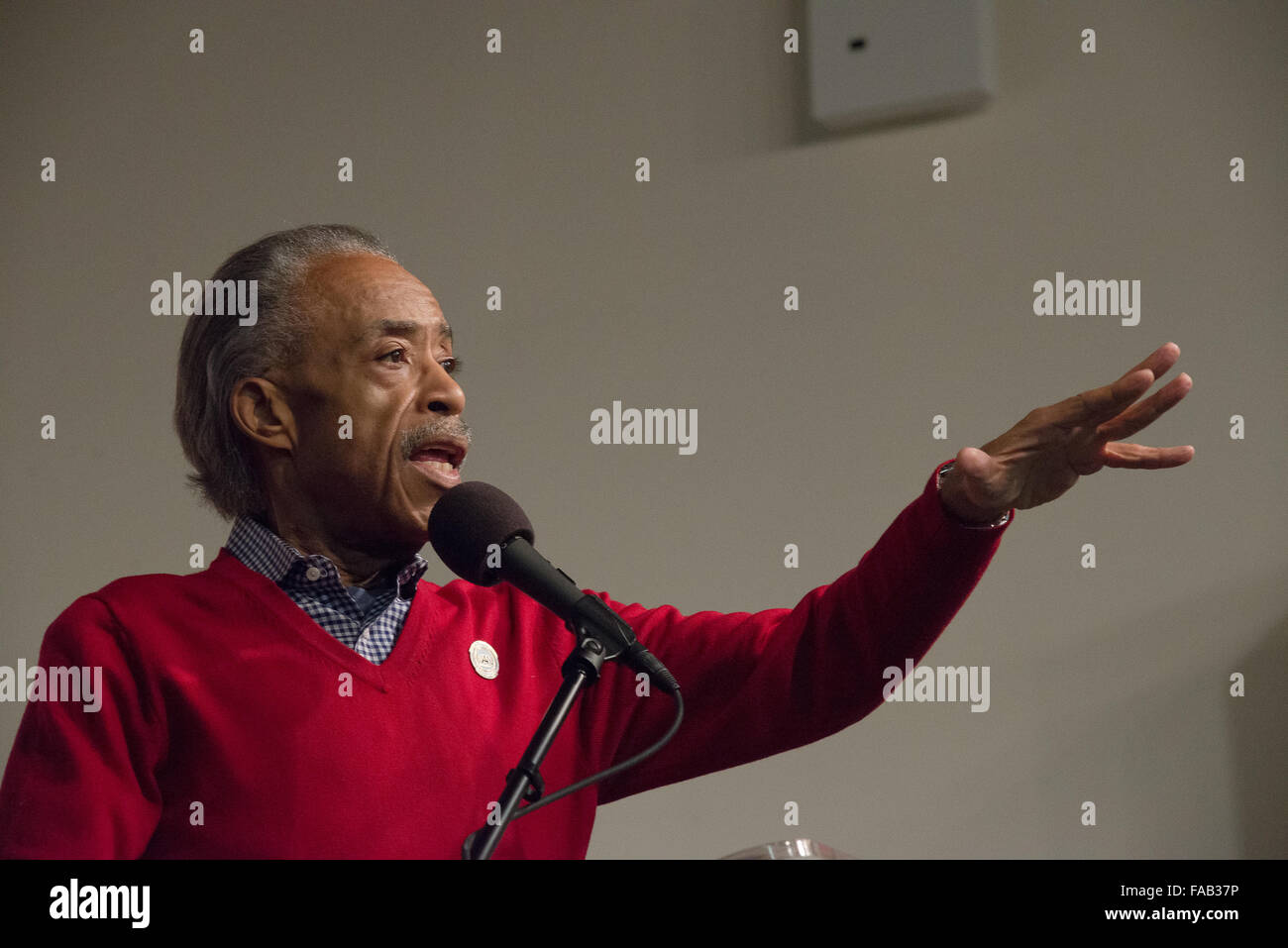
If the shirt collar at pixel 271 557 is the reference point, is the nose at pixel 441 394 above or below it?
above

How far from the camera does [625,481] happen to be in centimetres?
193

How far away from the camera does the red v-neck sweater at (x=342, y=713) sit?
1.05 m

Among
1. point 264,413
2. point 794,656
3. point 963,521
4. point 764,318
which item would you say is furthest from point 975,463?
point 764,318

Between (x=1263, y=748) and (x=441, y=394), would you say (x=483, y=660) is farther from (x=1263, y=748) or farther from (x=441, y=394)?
(x=1263, y=748)

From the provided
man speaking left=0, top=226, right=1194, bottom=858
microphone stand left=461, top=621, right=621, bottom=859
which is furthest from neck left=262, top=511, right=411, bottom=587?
microphone stand left=461, top=621, right=621, bottom=859

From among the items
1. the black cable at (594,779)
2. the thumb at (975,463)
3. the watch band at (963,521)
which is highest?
the thumb at (975,463)

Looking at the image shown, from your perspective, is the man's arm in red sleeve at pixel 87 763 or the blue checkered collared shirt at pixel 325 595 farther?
the blue checkered collared shirt at pixel 325 595

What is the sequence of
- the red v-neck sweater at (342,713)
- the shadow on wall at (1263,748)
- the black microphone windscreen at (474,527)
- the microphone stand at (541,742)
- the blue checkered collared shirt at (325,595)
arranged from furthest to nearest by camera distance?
the shadow on wall at (1263,748) → the blue checkered collared shirt at (325,595) → the red v-neck sweater at (342,713) → the black microphone windscreen at (474,527) → the microphone stand at (541,742)

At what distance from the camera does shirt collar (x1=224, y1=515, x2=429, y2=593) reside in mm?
1199

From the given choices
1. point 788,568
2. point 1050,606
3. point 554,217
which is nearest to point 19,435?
point 554,217

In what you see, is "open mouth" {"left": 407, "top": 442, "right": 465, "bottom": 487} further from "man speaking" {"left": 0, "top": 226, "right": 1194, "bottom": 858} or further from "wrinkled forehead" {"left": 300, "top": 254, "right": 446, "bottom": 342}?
"wrinkled forehead" {"left": 300, "top": 254, "right": 446, "bottom": 342}

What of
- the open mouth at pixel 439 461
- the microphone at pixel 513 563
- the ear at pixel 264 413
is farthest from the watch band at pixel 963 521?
the ear at pixel 264 413

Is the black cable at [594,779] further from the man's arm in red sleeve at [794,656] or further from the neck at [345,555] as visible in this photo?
the neck at [345,555]

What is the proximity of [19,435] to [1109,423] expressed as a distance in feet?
6.15
